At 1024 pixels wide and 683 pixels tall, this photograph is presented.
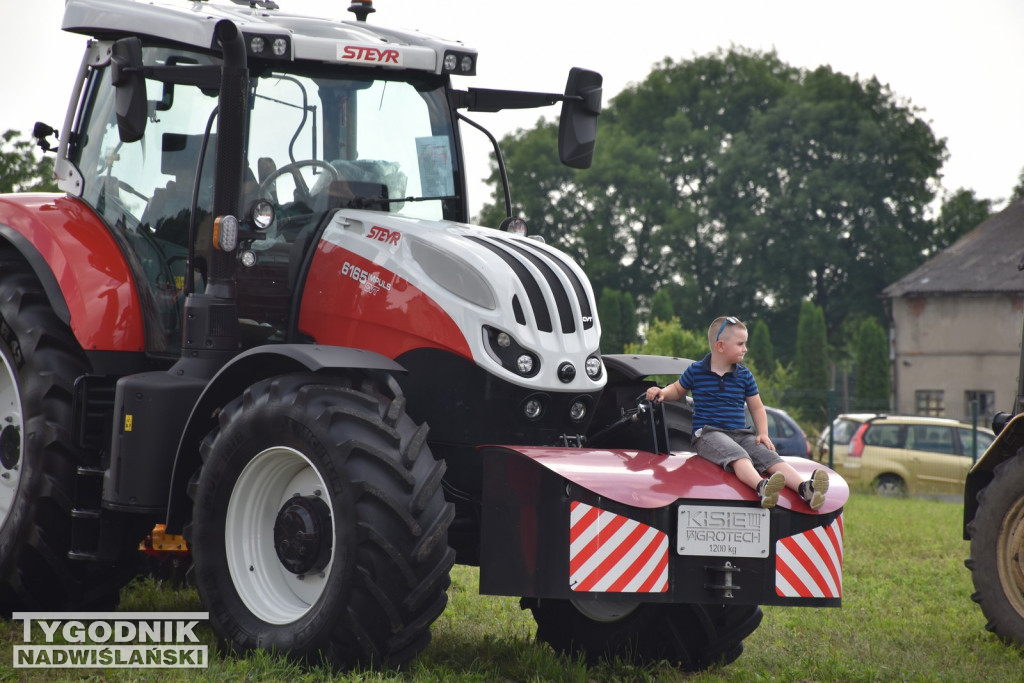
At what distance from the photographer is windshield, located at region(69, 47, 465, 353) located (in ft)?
21.8

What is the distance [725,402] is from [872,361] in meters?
46.6

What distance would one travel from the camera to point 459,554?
6137 millimetres

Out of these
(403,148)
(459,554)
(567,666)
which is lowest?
(567,666)

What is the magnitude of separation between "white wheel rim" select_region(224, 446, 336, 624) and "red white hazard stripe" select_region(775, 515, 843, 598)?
2062 millimetres

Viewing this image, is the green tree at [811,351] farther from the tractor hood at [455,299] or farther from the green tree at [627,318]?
the tractor hood at [455,299]

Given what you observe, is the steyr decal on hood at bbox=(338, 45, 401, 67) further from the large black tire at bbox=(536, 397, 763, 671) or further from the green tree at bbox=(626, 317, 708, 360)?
the green tree at bbox=(626, 317, 708, 360)

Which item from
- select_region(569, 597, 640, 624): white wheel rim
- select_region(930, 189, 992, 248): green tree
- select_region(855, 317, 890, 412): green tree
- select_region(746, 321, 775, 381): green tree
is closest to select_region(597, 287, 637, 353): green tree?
select_region(746, 321, 775, 381): green tree

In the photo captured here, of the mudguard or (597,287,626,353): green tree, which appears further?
(597,287,626,353): green tree

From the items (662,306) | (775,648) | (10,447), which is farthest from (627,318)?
(10,447)

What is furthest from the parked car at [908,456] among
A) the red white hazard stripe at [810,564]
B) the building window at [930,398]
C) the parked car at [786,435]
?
the building window at [930,398]

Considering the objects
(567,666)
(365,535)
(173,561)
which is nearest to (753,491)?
Answer: (567,666)

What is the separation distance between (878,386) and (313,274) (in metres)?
47.1

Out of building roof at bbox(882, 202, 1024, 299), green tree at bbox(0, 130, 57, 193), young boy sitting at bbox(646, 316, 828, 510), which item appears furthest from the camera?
building roof at bbox(882, 202, 1024, 299)

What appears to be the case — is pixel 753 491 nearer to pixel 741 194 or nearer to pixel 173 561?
pixel 173 561
